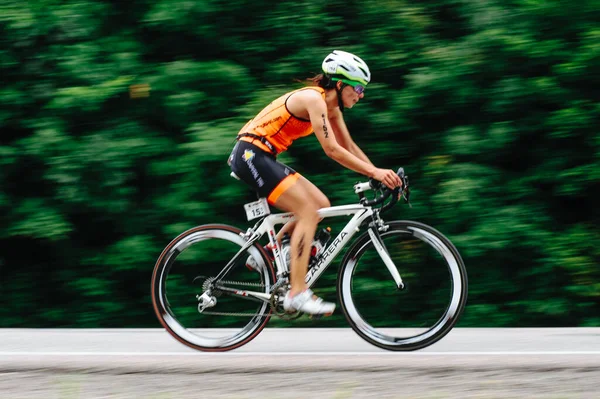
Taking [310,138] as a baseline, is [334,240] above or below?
above

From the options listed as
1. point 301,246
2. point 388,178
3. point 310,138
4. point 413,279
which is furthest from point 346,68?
point 310,138

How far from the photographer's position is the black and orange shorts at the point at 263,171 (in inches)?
218

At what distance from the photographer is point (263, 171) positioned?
5.54 metres

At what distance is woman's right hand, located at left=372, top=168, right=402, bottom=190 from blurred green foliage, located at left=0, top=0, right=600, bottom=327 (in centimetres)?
257

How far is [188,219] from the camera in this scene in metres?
8.09

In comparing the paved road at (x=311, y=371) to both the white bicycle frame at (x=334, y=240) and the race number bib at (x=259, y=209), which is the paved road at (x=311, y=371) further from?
the race number bib at (x=259, y=209)

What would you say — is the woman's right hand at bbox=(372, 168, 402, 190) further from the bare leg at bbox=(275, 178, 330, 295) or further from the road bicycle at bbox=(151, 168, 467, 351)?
the bare leg at bbox=(275, 178, 330, 295)

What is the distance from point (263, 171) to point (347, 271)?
815mm

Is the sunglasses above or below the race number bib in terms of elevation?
above

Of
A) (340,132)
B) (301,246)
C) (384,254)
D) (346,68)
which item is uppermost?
(346,68)

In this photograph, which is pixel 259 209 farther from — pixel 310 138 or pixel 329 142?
pixel 310 138

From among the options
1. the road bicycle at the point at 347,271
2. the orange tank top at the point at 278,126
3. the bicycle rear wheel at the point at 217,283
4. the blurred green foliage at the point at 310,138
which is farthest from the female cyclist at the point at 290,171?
the blurred green foliage at the point at 310,138

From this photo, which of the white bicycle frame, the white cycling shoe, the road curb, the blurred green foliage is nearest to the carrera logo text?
the white bicycle frame

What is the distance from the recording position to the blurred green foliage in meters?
7.93
